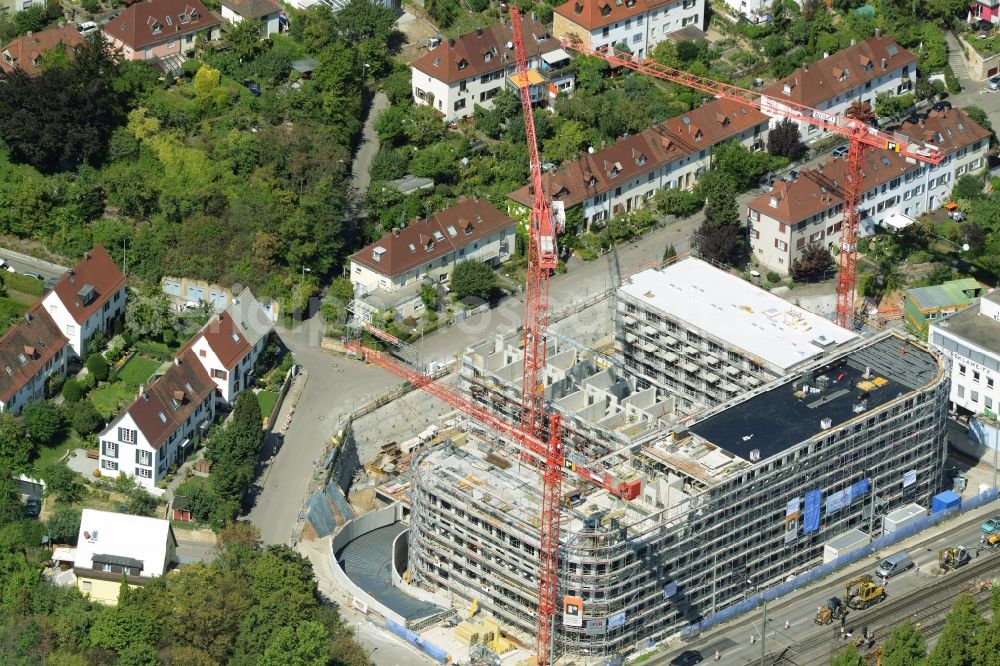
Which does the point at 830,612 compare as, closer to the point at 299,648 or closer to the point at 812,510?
the point at 812,510

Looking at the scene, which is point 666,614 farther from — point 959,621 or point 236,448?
point 236,448

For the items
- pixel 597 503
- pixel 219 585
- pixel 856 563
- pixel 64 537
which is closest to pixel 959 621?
pixel 856 563

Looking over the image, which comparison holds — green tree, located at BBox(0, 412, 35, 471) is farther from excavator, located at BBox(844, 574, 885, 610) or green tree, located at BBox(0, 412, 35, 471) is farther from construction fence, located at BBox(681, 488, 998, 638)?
excavator, located at BBox(844, 574, 885, 610)

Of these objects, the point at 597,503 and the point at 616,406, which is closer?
the point at 597,503

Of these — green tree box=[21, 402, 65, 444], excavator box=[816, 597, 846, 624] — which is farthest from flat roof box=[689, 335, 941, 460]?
green tree box=[21, 402, 65, 444]

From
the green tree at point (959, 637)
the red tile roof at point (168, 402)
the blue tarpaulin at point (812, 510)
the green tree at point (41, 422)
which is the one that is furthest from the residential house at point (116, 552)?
the green tree at point (959, 637)
